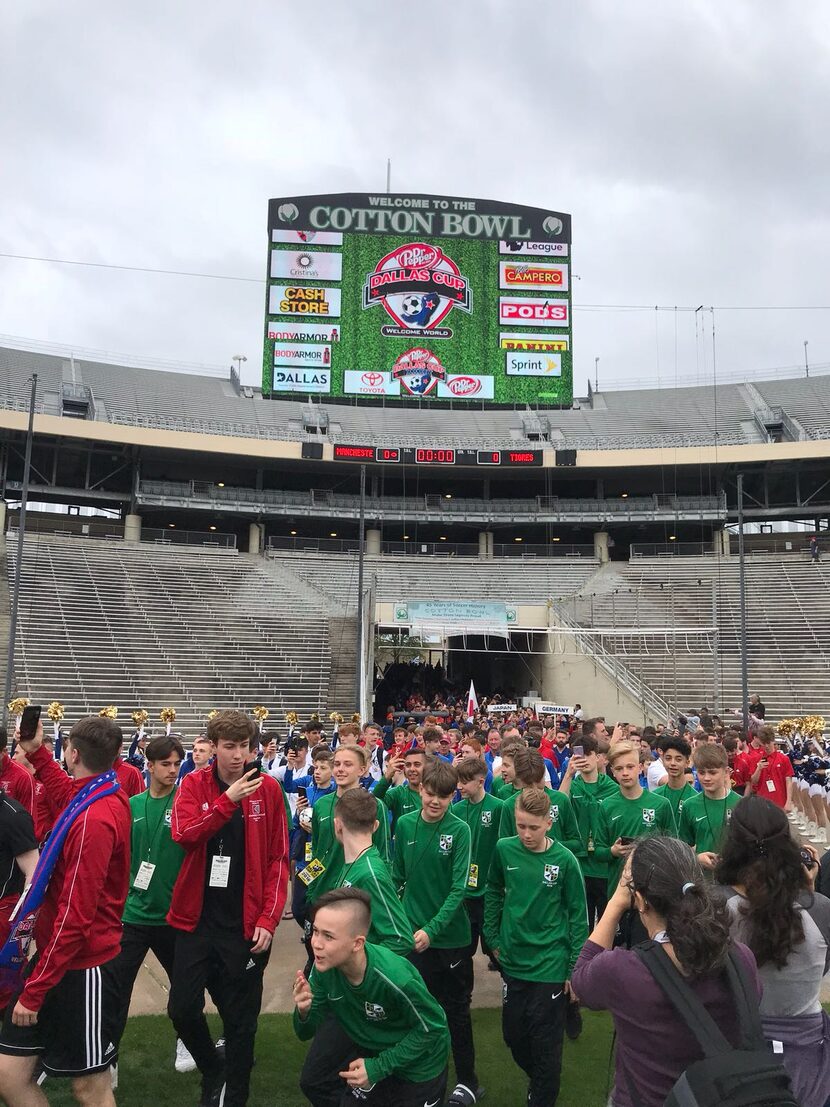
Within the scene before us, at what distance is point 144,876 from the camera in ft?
16.8

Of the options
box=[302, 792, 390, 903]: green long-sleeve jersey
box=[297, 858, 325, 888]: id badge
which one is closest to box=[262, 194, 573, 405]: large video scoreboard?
box=[302, 792, 390, 903]: green long-sleeve jersey

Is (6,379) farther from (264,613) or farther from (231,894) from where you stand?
(231,894)

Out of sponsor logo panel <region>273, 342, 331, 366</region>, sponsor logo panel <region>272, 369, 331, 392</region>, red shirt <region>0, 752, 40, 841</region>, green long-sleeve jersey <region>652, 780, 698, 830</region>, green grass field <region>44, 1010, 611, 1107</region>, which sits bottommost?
green grass field <region>44, 1010, 611, 1107</region>

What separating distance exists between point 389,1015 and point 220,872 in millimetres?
1610

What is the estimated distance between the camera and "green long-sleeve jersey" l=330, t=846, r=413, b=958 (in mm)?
3670

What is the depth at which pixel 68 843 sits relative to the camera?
12.4ft

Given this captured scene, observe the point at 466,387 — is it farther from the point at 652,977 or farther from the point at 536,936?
the point at 652,977

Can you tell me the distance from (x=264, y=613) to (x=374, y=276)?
775 inches

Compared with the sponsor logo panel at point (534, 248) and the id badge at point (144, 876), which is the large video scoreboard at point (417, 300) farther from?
the id badge at point (144, 876)

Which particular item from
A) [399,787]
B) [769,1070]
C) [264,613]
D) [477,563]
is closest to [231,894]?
[399,787]

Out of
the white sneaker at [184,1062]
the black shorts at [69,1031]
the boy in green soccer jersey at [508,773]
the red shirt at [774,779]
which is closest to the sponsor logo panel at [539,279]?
the red shirt at [774,779]

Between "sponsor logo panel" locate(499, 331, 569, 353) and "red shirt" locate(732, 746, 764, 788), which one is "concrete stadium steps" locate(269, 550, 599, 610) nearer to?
"sponsor logo panel" locate(499, 331, 569, 353)

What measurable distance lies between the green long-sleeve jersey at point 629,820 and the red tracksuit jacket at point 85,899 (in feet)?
11.1

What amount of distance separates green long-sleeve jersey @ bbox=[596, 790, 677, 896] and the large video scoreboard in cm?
3666
